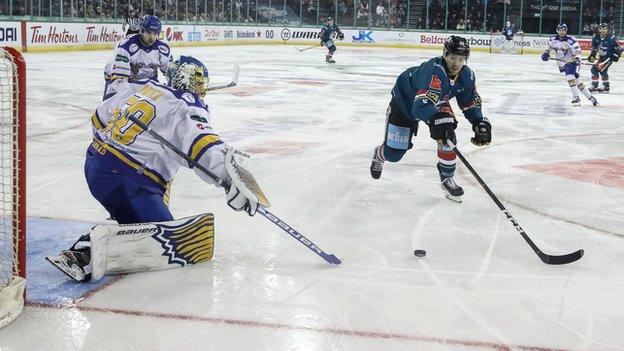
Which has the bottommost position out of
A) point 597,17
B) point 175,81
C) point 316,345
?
point 316,345

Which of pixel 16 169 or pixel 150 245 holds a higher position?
pixel 16 169

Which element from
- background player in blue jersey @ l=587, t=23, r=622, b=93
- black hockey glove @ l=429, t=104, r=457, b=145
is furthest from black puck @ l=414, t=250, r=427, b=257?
background player in blue jersey @ l=587, t=23, r=622, b=93

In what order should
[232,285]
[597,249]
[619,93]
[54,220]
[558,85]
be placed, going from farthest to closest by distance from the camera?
[558,85]
[619,93]
[54,220]
[597,249]
[232,285]

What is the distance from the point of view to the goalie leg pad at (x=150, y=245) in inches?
116

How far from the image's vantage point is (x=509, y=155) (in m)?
6.35

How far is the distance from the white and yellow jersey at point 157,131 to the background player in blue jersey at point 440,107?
1.58 m

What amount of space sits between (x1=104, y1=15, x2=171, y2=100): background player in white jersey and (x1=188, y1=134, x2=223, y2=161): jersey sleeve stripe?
323 cm

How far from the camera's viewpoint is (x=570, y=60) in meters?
10.6

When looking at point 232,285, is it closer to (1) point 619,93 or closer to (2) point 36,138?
(2) point 36,138

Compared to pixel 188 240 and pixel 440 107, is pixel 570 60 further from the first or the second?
pixel 188 240

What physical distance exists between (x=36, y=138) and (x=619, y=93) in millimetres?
9622

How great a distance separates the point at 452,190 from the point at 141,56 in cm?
301


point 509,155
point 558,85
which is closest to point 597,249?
point 509,155

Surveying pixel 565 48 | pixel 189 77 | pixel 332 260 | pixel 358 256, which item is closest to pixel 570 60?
pixel 565 48
